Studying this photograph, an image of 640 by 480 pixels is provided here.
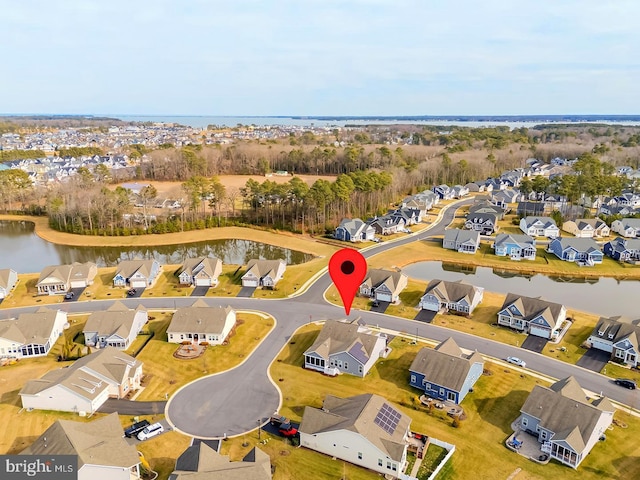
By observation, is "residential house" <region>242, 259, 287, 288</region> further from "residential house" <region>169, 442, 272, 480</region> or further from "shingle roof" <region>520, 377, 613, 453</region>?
"shingle roof" <region>520, 377, 613, 453</region>

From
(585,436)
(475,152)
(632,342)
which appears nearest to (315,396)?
(585,436)

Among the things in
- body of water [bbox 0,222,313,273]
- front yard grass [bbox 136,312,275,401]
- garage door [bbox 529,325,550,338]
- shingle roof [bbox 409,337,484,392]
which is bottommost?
body of water [bbox 0,222,313,273]

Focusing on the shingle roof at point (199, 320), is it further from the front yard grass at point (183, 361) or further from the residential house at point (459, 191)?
the residential house at point (459, 191)

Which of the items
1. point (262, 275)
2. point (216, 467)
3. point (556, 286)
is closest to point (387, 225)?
point (556, 286)

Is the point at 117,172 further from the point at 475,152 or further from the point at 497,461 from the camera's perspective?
the point at 497,461

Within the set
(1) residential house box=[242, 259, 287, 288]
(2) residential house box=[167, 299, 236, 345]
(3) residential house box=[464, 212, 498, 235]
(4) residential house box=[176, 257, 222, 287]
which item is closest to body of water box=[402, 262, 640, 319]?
(3) residential house box=[464, 212, 498, 235]
